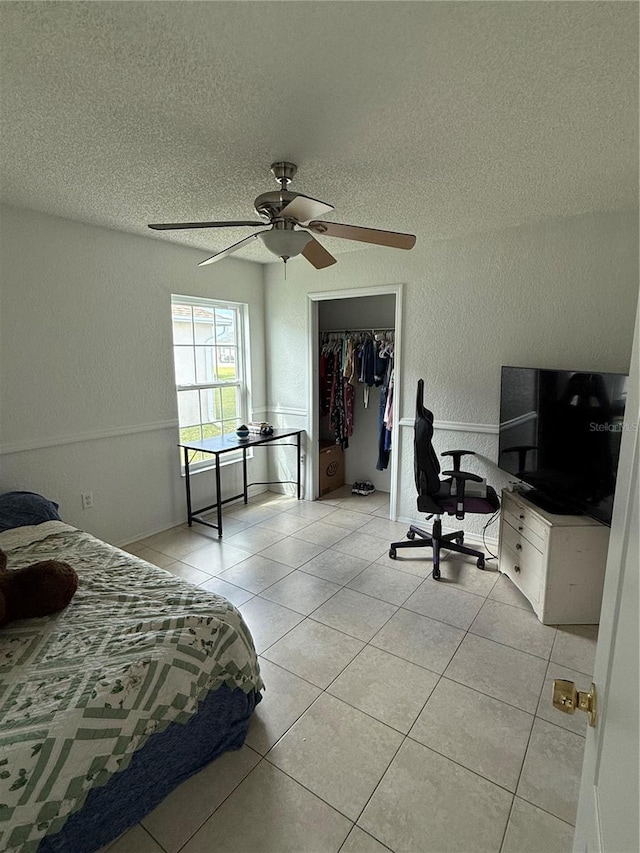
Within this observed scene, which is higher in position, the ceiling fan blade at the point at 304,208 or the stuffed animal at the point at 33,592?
the ceiling fan blade at the point at 304,208

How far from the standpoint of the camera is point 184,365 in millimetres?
3846

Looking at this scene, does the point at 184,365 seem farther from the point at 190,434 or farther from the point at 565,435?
the point at 565,435

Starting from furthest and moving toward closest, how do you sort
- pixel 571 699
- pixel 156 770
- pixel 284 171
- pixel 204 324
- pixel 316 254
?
pixel 204 324 < pixel 316 254 < pixel 284 171 < pixel 156 770 < pixel 571 699

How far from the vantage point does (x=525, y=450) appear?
2.80 metres

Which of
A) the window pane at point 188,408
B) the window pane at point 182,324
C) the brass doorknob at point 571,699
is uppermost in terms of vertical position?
the window pane at point 182,324

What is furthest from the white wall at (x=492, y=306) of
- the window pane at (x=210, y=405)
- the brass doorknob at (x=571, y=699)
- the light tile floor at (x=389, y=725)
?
the brass doorknob at (x=571, y=699)

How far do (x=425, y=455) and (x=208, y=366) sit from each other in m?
2.30

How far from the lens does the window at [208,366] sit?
381 centimetres

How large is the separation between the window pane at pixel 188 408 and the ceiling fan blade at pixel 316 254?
205cm

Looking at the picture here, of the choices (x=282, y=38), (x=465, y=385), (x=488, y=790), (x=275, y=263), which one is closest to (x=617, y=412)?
(x=465, y=385)

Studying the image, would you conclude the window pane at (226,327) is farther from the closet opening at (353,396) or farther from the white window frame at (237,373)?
the closet opening at (353,396)

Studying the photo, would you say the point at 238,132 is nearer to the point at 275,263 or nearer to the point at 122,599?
the point at 122,599

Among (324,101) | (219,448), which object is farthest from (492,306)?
(219,448)

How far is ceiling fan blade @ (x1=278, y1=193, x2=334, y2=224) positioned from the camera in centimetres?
171
